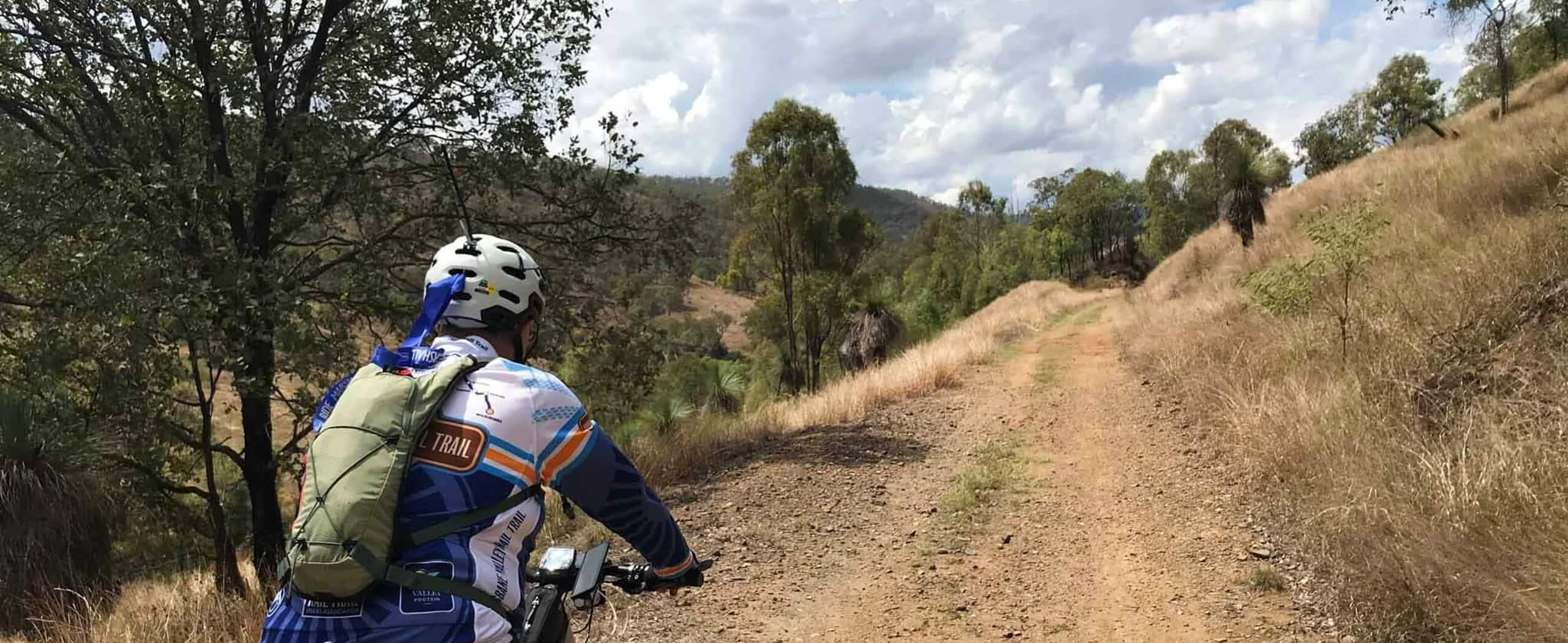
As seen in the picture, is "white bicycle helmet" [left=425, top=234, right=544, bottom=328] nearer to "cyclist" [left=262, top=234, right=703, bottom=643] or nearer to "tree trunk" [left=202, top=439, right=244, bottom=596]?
"cyclist" [left=262, top=234, right=703, bottom=643]

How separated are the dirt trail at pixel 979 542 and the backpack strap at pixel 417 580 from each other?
10.7ft

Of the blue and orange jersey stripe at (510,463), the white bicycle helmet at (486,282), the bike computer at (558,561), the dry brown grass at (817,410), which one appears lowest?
the dry brown grass at (817,410)

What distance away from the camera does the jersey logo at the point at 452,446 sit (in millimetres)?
1863

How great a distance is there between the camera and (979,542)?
6.07 m

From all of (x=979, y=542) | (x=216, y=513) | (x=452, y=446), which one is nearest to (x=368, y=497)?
(x=452, y=446)

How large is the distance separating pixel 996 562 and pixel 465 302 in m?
4.47

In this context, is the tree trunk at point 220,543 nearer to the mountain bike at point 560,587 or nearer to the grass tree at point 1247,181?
the mountain bike at point 560,587

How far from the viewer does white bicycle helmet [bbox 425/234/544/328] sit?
2.26 meters

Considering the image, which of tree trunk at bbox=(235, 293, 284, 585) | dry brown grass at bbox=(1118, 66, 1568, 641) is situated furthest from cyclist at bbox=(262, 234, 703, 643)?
tree trunk at bbox=(235, 293, 284, 585)

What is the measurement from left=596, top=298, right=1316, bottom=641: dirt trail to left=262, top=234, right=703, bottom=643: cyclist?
3131 mm

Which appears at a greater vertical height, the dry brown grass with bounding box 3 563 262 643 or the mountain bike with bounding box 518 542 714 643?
the mountain bike with bounding box 518 542 714 643

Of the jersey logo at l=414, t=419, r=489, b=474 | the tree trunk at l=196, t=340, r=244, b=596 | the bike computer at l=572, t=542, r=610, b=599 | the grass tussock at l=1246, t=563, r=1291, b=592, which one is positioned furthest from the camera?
the tree trunk at l=196, t=340, r=244, b=596

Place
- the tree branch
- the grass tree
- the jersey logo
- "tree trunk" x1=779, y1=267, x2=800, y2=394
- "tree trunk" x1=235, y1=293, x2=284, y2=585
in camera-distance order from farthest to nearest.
Result: "tree trunk" x1=779, y1=267, x2=800, y2=394
the grass tree
the tree branch
"tree trunk" x1=235, y1=293, x2=284, y2=585
the jersey logo

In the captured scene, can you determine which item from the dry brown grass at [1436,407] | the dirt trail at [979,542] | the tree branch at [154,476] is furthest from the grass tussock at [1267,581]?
the tree branch at [154,476]
